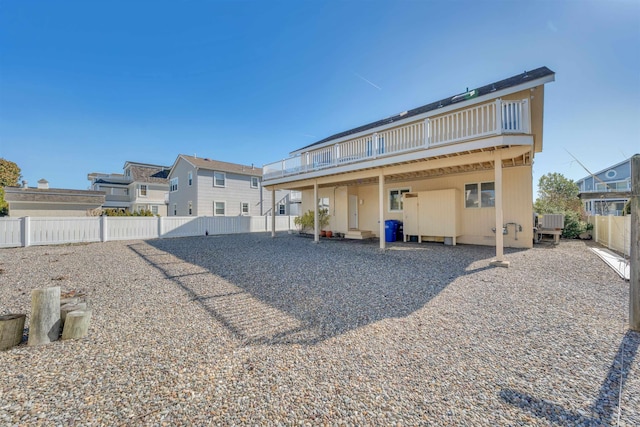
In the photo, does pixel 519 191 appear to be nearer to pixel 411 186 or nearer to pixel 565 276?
pixel 411 186

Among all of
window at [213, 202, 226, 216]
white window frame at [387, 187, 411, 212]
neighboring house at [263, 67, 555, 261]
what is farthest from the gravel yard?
window at [213, 202, 226, 216]

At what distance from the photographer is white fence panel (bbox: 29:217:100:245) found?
10750 millimetres

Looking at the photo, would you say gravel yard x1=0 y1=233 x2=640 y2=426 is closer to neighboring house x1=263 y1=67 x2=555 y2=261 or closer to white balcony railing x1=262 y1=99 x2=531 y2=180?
neighboring house x1=263 y1=67 x2=555 y2=261

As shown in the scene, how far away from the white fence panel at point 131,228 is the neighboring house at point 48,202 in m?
9.27

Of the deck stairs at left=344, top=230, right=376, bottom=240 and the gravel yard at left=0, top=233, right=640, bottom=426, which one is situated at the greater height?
the deck stairs at left=344, top=230, right=376, bottom=240

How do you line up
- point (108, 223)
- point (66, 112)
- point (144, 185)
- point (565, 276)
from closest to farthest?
1. point (565, 276)
2. point (108, 223)
3. point (66, 112)
4. point (144, 185)

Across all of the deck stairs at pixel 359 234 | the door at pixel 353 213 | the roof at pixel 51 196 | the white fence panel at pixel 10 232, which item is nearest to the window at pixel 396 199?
the deck stairs at pixel 359 234

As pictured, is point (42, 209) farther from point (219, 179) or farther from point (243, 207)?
point (243, 207)

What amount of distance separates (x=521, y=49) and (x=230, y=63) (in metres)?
11.5

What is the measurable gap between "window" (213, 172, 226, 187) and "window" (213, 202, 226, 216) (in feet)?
5.22

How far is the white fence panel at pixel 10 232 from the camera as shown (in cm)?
1005

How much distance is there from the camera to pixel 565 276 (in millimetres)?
5395

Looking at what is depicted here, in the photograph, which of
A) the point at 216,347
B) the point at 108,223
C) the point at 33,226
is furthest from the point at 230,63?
the point at 216,347

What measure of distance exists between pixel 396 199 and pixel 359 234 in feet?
8.07
